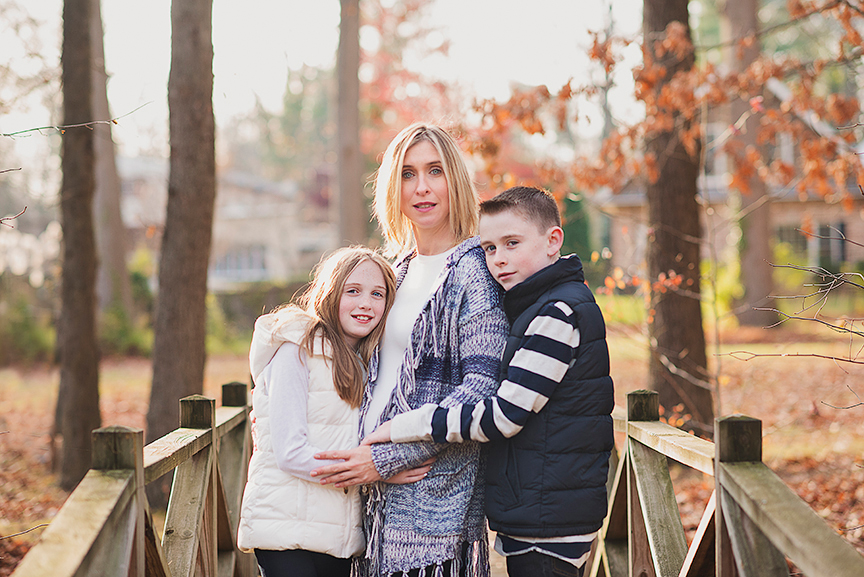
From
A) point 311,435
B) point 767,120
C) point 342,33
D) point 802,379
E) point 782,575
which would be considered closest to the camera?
point 782,575

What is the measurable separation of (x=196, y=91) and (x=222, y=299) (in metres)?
17.3

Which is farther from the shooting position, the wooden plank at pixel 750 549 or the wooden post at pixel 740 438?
the wooden post at pixel 740 438

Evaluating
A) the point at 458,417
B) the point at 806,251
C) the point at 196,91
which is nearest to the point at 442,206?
the point at 458,417

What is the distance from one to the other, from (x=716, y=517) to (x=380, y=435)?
38.8 inches

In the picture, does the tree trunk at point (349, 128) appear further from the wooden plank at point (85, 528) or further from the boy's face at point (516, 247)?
the wooden plank at point (85, 528)

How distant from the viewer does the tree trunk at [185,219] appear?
5.69m

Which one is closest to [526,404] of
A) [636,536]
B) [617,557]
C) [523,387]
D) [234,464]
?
[523,387]

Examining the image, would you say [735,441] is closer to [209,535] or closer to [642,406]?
[642,406]

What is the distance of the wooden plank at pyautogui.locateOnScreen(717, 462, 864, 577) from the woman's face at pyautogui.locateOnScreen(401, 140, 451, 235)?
49.6 inches

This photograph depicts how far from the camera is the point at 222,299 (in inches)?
882

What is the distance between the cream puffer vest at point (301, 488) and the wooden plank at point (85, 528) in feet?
1.55

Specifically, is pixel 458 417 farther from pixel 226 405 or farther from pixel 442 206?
pixel 226 405

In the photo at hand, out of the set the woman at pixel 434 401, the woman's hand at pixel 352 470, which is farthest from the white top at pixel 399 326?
the woman's hand at pixel 352 470

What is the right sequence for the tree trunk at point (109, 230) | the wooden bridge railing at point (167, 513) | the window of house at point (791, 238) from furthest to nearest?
1. the window of house at point (791, 238)
2. the tree trunk at point (109, 230)
3. the wooden bridge railing at point (167, 513)
